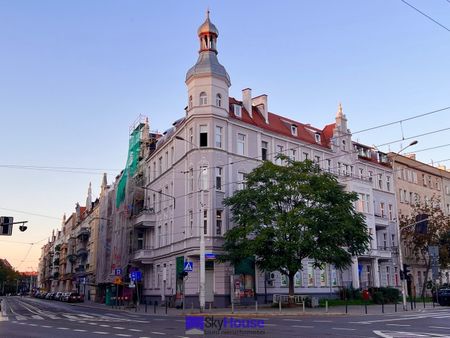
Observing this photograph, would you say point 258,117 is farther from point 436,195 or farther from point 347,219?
point 436,195

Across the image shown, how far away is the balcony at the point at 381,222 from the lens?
5566cm

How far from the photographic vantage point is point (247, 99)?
4691 centimetres

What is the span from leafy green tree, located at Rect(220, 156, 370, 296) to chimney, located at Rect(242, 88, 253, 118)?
34.3 ft

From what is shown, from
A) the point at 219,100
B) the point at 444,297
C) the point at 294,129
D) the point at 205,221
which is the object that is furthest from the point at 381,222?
the point at 219,100

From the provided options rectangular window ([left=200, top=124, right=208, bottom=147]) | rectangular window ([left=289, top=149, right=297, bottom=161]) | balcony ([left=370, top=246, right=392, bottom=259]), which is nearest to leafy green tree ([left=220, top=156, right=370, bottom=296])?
rectangular window ([left=200, top=124, right=208, bottom=147])

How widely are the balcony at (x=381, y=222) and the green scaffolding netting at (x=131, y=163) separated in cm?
2873

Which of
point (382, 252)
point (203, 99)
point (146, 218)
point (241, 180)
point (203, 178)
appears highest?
point (203, 99)

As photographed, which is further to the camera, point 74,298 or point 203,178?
point 74,298

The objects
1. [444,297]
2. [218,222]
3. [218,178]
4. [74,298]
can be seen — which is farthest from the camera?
[74,298]

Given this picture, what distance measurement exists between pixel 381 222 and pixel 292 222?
26.0m

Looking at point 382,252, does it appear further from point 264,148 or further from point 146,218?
point 146,218

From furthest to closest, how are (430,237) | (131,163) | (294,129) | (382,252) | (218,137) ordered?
(131,163) → (382,252) → (430,237) → (294,129) → (218,137)

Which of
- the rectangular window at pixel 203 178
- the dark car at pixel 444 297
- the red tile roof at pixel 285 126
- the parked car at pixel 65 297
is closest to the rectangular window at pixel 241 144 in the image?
the red tile roof at pixel 285 126

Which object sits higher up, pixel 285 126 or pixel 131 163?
pixel 285 126
